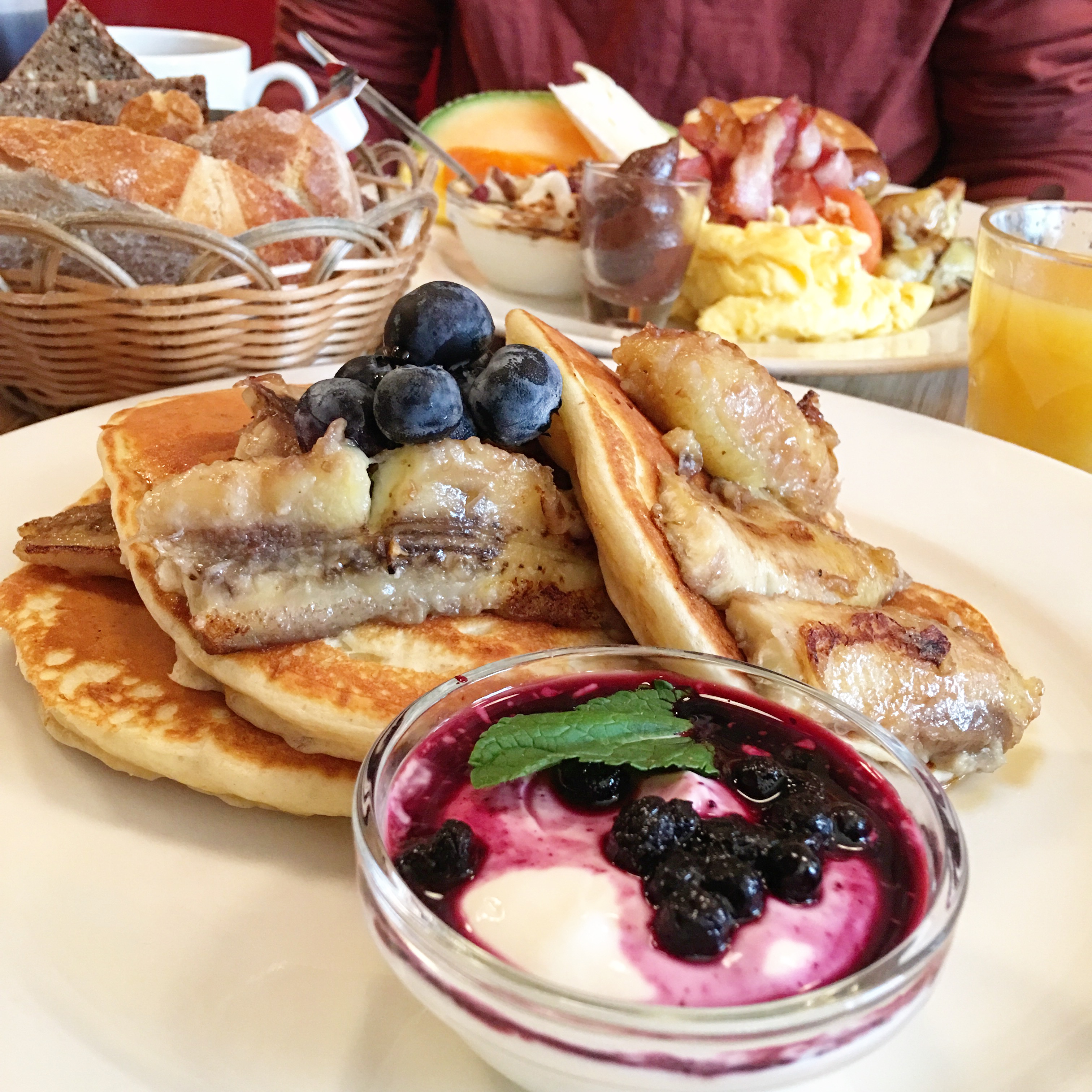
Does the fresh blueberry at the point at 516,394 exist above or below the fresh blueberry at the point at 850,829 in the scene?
above

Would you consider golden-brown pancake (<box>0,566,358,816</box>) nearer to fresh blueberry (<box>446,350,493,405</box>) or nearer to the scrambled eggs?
fresh blueberry (<box>446,350,493,405</box>)

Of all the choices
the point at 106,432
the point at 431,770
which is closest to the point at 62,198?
the point at 106,432

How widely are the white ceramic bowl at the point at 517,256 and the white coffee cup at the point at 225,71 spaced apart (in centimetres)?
45

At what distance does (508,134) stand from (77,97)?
6.85ft

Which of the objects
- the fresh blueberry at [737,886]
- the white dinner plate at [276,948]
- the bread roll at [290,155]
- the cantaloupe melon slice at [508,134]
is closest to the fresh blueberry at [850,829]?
the fresh blueberry at [737,886]

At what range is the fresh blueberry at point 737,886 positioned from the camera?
914 mm

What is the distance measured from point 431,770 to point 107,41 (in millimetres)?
3149

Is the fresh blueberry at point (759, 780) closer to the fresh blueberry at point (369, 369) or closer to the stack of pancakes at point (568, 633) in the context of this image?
the stack of pancakes at point (568, 633)

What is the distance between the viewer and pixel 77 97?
2.90 meters

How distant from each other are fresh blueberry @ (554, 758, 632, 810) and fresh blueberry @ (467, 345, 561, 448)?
1.99 feet

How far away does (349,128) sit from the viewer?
3316 mm

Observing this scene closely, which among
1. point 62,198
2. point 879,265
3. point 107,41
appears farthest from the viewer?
point 879,265

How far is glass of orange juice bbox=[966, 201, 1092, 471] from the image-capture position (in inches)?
98.9

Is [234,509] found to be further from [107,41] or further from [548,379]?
[107,41]
